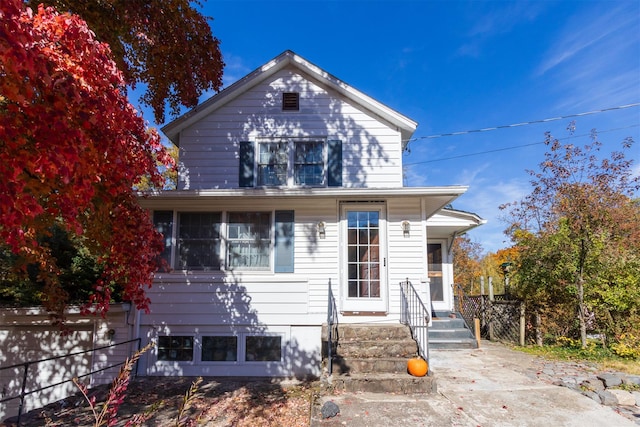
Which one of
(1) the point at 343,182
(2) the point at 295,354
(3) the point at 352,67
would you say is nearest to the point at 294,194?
(1) the point at 343,182

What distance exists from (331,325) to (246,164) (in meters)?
4.11

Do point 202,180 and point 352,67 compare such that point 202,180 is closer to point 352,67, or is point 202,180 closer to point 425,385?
point 425,385

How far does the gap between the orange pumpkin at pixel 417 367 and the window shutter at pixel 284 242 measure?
291cm

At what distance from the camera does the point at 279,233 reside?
24.9 ft

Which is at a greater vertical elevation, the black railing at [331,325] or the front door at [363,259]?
the front door at [363,259]

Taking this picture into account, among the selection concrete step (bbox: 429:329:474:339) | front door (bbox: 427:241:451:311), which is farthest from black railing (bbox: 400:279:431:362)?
front door (bbox: 427:241:451:311)

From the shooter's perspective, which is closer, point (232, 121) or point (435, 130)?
point (232, 121)

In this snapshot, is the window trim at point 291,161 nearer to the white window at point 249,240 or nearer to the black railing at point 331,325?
the white window at point 249,240

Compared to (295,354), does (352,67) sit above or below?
above

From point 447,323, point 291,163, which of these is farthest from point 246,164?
point 447,323

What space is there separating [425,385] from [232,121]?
6.81 m

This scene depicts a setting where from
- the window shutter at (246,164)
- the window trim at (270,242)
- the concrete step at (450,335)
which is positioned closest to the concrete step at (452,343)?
the concrete step at (450,335)

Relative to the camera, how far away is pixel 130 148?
172 inches

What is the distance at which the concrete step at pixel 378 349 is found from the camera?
6.26m
